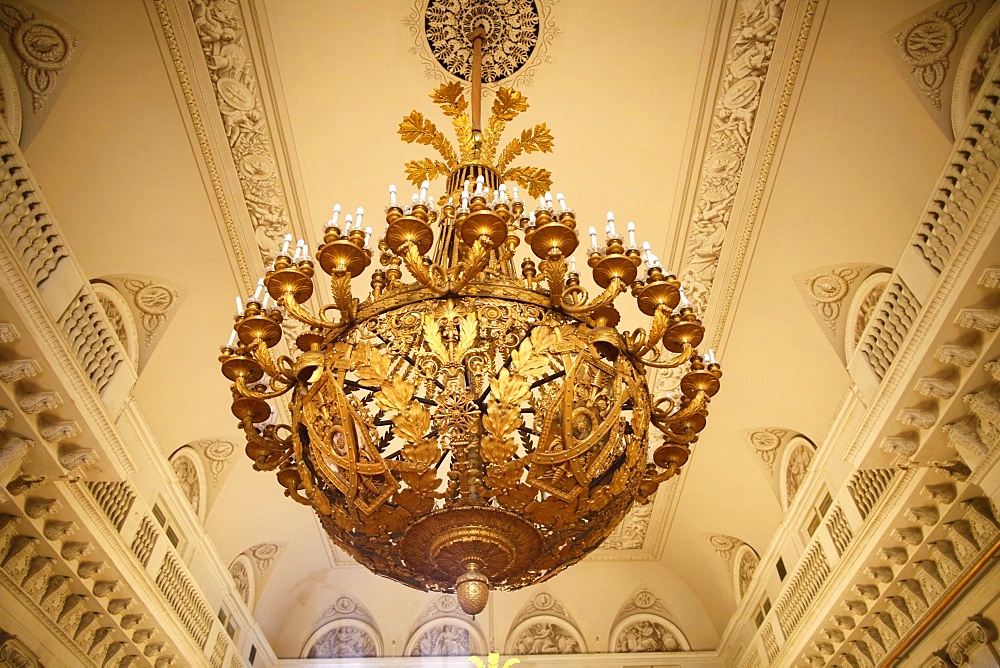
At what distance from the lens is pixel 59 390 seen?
4629mm

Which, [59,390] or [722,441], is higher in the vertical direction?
[722,441]

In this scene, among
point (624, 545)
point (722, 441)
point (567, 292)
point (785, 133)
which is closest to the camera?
point (567, 292)

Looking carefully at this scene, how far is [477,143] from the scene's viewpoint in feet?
14.0

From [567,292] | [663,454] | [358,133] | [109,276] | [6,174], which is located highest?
[358,133]

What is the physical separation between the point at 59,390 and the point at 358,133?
2.84 meters

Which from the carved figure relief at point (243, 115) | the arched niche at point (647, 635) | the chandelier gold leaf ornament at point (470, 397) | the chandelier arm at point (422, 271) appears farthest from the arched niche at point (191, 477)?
the arched niche at point (647, 635)

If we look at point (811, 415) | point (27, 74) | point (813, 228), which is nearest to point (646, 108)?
point (813, 228)

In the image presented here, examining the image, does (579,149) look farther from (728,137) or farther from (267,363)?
(267,363)

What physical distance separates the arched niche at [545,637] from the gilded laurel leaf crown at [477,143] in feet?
23.6

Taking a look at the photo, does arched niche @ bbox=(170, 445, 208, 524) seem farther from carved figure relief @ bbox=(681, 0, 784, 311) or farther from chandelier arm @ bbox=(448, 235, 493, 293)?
carved figure relief @ bbox=(681, 0, 784, 311)

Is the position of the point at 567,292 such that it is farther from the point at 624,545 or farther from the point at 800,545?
the point at 624,545

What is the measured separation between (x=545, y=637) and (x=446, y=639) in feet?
4.17

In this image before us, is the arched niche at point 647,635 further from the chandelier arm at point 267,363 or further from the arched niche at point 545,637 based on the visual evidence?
the chandelier arm at point 267,363

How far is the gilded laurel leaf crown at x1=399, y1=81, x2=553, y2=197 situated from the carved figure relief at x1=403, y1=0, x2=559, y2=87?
1368 mm
